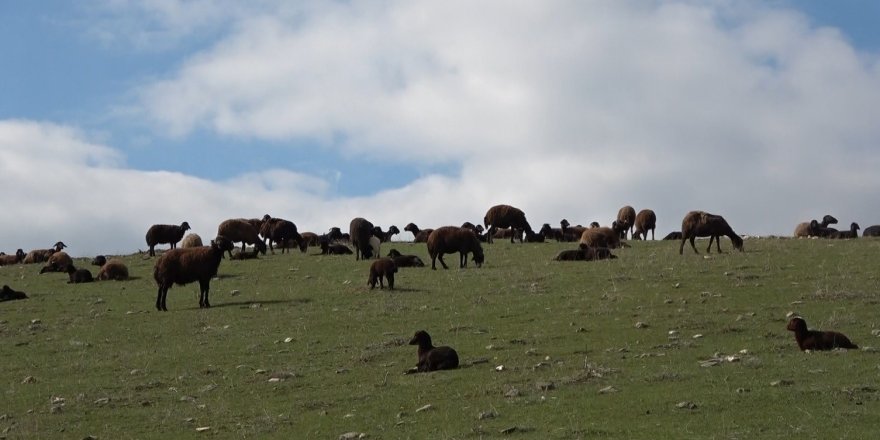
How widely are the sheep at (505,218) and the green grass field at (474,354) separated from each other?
40.5 feet

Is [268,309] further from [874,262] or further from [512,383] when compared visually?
[874,262]

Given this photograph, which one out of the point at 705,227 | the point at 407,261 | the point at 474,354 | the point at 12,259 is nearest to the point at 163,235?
the point at 12,259

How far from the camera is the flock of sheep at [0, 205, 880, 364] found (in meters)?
30.4

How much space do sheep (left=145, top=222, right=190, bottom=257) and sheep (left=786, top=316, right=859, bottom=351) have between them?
32.7 metres

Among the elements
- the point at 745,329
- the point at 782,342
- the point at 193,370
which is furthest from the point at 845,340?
the point at 193,370

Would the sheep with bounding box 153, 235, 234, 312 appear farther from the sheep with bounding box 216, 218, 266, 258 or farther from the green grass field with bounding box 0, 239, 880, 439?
the sheep with bounding box 216, 218, 266, 258

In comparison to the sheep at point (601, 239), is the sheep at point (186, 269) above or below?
below

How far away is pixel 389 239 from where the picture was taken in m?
55.4

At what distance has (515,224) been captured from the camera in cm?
4869

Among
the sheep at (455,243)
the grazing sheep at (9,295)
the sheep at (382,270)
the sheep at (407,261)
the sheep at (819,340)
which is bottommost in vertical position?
the sheep at (819,340)

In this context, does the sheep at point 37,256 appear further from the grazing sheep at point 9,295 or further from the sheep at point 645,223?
the sheep at point 645,223

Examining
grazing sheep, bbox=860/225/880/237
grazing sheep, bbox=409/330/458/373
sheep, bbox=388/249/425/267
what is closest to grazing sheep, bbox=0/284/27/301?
sheep, bbox=388/249/425/267

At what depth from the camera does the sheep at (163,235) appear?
46781 mm

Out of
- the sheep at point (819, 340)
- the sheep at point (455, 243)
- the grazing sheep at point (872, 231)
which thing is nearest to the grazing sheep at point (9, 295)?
the sheep at point (455, 243)
